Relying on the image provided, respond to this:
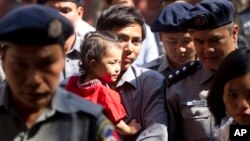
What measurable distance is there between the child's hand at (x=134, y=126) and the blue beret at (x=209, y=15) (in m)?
0.66

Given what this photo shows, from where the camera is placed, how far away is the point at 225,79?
4.17 metres

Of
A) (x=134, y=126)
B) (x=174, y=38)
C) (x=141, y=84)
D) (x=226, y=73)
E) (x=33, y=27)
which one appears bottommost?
(x=134, y=126)

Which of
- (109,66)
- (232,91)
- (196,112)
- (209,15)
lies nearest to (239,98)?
(232,91)

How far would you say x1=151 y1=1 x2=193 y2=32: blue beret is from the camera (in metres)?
5.11

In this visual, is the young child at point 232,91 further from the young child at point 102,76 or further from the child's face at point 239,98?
the young child at point 102,76

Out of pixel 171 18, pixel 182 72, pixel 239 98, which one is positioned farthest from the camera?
pixel 171 18

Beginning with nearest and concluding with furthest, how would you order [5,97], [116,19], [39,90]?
[39,90] → [5,97] → [116,19]

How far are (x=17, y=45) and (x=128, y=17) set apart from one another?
2.03 meters

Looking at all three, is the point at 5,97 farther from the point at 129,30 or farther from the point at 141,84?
the point at 129,30

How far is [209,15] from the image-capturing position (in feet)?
15.1

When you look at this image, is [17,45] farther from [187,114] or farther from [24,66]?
[187,114]

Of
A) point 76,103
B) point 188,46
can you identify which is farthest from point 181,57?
point 76,103

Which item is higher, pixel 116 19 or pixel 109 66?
pixel 116 19

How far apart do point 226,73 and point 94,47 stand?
0.85 meters
